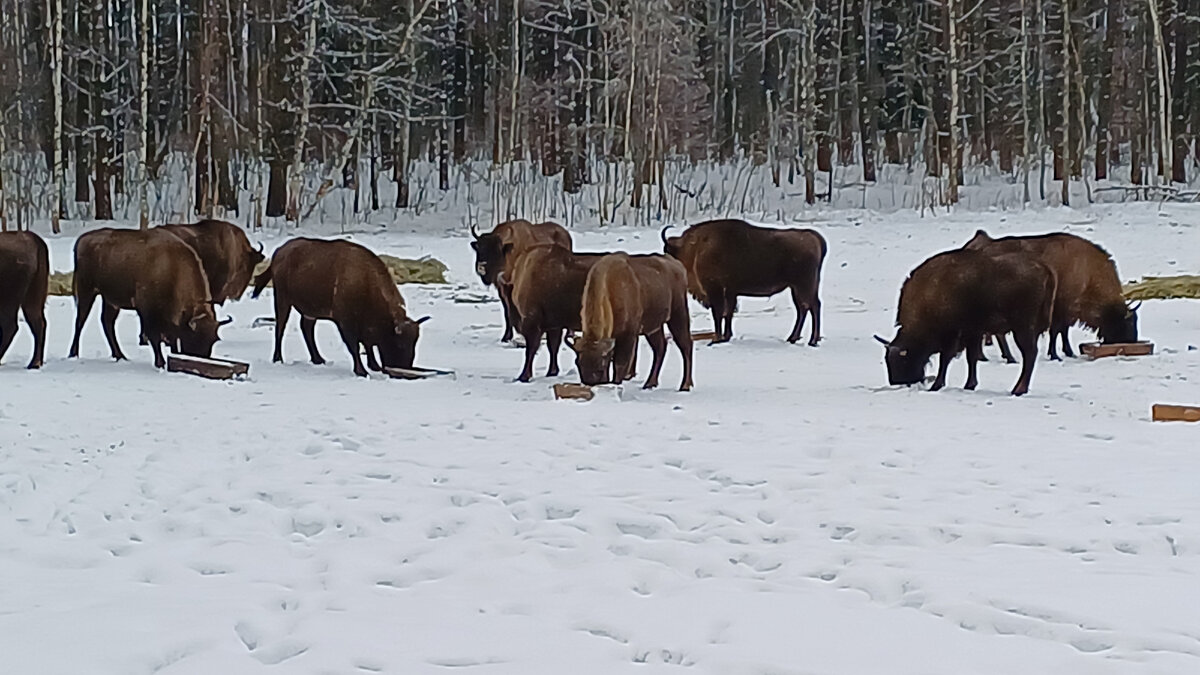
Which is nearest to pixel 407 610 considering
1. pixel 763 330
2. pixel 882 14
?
pixel 763 330

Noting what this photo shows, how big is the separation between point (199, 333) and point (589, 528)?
22.5 feet

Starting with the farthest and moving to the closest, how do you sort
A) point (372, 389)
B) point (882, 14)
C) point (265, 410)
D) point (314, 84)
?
1. point (882, 14)
2. point (314, 84)
3. point (372, 389)
4. point (265, 410)

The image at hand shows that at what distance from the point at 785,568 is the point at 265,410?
4.91 metres

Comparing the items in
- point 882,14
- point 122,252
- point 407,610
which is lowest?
point 407,610

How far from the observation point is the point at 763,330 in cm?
1631

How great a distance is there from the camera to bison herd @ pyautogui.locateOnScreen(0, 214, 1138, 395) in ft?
35.6

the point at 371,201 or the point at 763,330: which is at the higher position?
the point at 371,201

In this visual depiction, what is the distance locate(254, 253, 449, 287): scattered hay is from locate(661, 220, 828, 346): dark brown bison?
5.80 metres

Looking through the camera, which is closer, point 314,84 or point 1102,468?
point 1102,468

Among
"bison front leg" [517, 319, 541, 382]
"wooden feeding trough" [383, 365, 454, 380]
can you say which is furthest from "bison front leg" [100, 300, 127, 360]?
"bison front leg" [517, 319, 541, 382]

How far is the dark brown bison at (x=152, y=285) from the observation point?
12.1 m

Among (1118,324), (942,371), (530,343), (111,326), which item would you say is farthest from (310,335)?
(1118,324)

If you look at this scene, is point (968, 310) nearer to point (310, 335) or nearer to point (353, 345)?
point (353, 345)

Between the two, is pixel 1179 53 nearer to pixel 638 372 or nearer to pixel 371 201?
pixel 371 201
